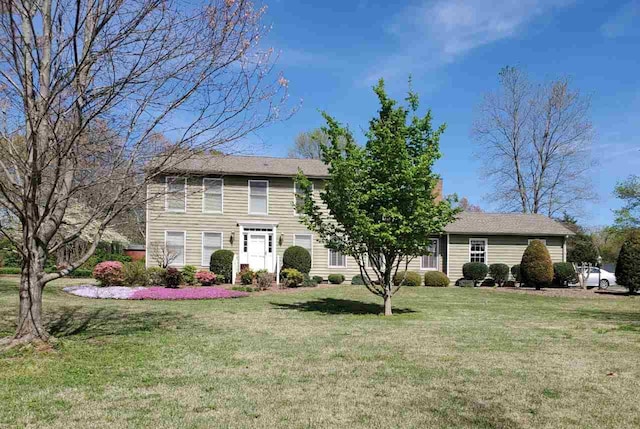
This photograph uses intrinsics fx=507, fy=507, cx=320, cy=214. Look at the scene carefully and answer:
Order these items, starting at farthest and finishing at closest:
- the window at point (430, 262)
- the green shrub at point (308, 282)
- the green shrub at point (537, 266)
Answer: the window at point (430, 262) → the green shrub at point (537, 266) → the green shrub at point (308, 282)

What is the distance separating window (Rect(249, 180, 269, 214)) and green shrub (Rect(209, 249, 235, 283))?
9.58 feet

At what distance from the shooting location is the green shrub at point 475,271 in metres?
25.0

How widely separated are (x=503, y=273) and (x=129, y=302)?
59.2 feet

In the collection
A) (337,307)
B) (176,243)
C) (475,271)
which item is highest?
(176,243)

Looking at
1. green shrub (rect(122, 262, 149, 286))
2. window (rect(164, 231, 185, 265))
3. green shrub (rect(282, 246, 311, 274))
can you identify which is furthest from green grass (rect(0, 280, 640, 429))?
window (rect(164, 231, 185, 265))

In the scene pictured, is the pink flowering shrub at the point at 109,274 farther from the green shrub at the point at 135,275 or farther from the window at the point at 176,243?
the window at the point at 176,243

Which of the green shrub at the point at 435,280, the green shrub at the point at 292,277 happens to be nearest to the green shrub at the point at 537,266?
the green shrub at the point at 435,280

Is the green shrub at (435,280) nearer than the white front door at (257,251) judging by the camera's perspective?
No

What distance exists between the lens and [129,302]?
48.6 feet

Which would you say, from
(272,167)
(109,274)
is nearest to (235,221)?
(272,167)

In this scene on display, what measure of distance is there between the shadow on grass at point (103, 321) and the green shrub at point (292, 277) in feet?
27.1

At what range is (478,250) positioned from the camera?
1032 inches

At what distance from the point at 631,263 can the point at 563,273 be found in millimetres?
3919

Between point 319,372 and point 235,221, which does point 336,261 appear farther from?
point 319,372
